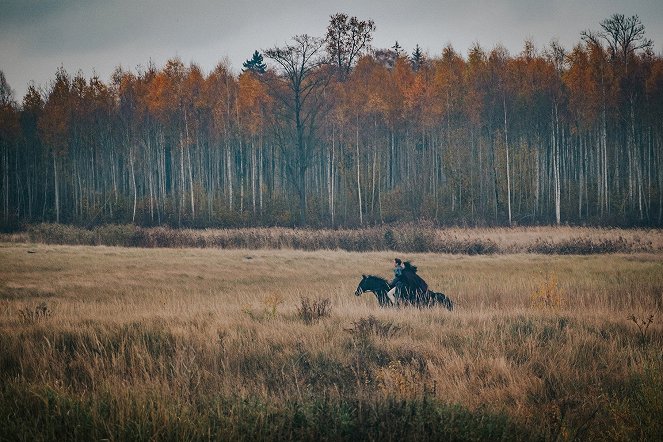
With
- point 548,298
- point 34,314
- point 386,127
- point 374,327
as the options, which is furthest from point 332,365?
point 386,127

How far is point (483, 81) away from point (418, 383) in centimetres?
3776

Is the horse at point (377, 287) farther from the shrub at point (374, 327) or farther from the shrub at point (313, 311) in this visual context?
the shrub at point (374, 327)

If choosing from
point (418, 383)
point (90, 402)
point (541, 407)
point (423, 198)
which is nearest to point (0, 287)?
point (90, 402)

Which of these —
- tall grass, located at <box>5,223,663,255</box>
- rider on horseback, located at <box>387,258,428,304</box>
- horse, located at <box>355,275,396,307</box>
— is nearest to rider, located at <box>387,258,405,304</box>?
rider on horseback, located at <box>387,258,428,304</box>

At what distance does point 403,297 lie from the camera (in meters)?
10.6

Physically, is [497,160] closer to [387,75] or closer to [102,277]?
[387,75]

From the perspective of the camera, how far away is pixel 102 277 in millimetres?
15109

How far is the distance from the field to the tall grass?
7.05 meters

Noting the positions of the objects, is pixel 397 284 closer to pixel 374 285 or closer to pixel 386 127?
pixel 374 285

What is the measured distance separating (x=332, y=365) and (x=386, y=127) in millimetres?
35506

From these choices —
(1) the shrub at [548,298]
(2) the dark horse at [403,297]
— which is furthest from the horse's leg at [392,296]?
(1) the shrub at [548,298]

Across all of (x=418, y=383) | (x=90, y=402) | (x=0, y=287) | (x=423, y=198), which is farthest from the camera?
(x=423, y=198)

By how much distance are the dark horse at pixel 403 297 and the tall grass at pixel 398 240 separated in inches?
476

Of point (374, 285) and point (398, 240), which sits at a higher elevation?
point (398, 240)
